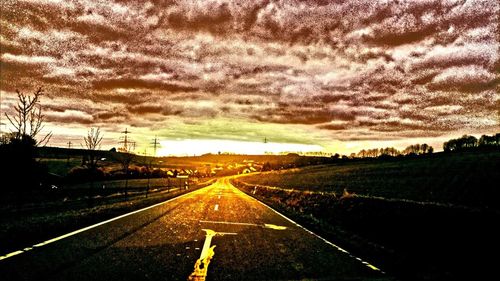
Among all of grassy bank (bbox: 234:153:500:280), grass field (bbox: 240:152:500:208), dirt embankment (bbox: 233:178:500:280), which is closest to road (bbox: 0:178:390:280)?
dirt embankment (bbox: 233:178:500:280)

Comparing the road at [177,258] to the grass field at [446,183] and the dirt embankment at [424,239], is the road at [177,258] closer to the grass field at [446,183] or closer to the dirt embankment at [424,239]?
the dirt embankment at [424,239]

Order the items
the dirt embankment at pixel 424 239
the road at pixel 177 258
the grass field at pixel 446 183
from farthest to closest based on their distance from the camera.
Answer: the grass field at pixel 446 183 < the dirt embankment at pixel 424 239 < the road at pixel 177 258

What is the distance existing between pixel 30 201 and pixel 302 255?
36.1m

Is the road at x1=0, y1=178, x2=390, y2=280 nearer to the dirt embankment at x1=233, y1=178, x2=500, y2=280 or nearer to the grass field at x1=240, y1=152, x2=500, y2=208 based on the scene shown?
the dirt embankment at x1=233, y1=178, x2=500, y2=280

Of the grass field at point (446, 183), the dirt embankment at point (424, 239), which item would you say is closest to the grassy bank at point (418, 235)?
the dirt embankment at point (424, 239)

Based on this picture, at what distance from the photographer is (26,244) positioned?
8.64m

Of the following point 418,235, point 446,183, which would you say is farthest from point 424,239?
point 446,183

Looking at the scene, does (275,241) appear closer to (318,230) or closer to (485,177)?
(318,230)

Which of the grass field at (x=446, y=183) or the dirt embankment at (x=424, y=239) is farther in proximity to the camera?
the grass field at (x=446, y=183)

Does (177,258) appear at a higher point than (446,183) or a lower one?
lower

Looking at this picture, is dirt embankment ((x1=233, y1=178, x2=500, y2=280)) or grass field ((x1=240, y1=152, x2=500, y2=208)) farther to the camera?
grass field ((x1=240, y1=152, x2=500, y2=208))

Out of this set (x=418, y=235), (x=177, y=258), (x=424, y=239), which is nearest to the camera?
(x=177, y=258)

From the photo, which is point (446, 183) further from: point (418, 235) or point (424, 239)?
point (424, 239)

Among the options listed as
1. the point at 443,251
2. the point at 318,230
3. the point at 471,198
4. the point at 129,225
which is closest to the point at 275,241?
the point at 318,230
